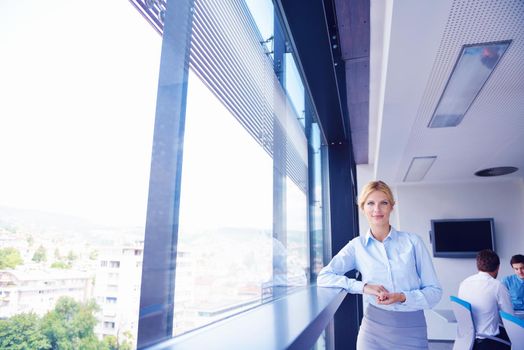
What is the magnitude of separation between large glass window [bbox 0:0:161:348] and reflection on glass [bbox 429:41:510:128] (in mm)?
2382

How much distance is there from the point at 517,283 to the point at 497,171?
73.3 inches

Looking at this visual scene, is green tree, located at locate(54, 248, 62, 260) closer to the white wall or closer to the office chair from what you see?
the office chair

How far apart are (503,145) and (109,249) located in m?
5.15

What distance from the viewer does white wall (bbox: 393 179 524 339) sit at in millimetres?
6316

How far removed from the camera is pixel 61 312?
0.60 meters

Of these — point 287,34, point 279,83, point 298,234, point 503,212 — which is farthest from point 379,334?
point 503,212

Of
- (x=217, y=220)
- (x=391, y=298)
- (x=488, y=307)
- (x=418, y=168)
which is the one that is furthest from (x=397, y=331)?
(x=418, y=168)

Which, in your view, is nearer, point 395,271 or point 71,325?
point 71,325

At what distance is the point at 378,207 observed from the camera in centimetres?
226

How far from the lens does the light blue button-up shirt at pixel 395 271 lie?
1968mm

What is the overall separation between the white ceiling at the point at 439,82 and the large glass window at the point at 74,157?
5.60 ft

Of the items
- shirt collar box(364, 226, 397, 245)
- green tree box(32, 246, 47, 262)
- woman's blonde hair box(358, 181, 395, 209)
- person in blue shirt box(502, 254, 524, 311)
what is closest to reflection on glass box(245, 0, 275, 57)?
woman's blonde hair box(358, 181, 395, 209)

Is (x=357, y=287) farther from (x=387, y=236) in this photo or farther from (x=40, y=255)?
(x=40, y=255)

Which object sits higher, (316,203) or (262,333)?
(316,203)
